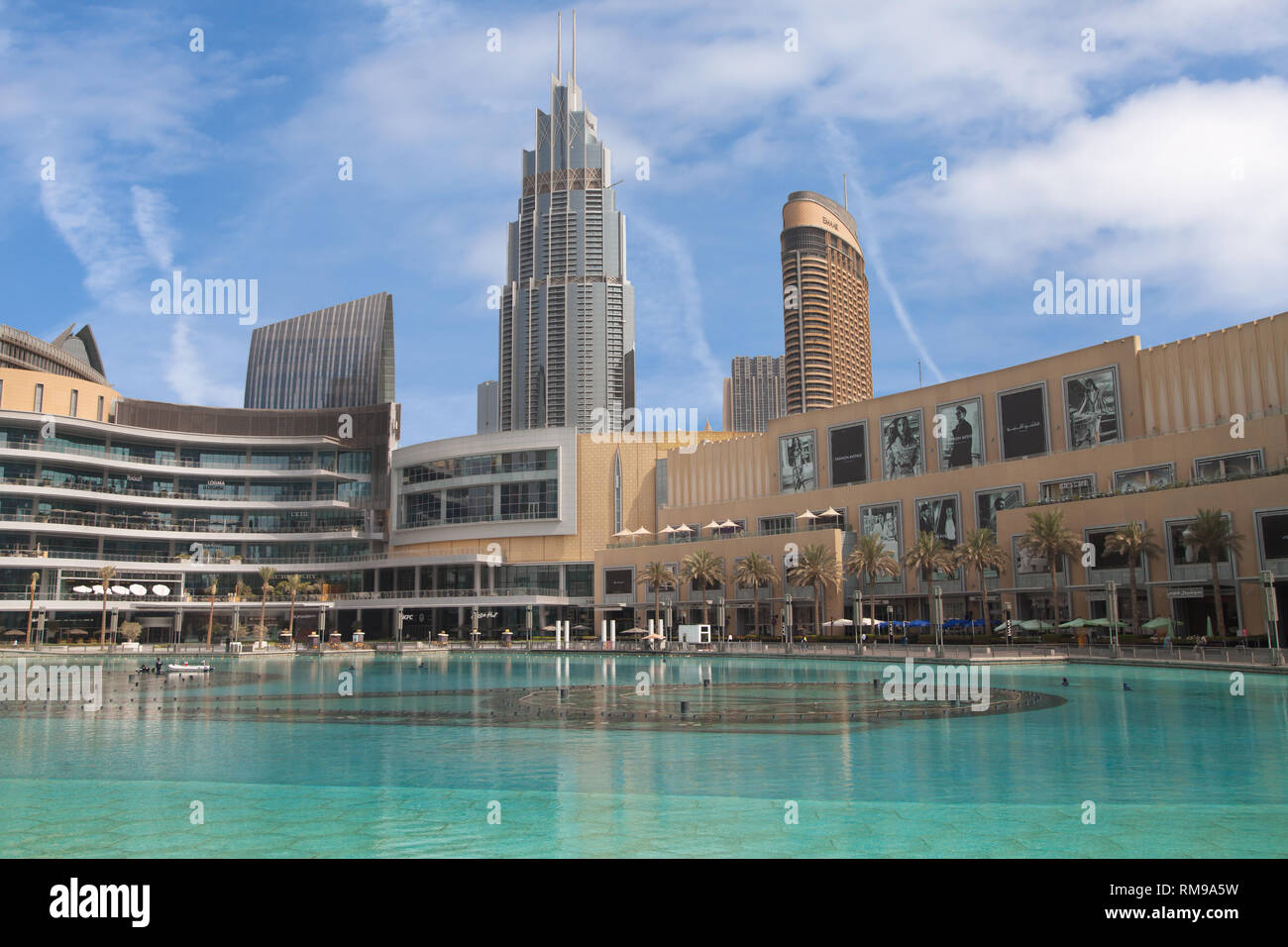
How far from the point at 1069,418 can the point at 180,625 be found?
89183 millimetres

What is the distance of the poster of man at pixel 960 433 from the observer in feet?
260

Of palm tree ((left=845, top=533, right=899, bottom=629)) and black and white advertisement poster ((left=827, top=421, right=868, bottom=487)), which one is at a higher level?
black and white advertisement poster ((left=827, top=421, right=868, bottom=487))

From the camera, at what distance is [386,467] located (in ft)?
389

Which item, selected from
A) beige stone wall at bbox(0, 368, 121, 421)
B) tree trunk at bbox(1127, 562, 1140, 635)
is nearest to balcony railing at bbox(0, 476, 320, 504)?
beige stone wall at bbox(0, 368, 121, 421)

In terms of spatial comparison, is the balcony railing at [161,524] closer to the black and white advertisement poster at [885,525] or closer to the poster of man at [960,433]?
the black and white advertisement poster at [885,525]

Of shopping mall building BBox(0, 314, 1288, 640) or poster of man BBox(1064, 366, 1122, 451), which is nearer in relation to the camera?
shopping mall building BBox(0, 314, 1288, 640)

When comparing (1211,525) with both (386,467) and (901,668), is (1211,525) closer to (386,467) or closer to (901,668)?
(901,668)

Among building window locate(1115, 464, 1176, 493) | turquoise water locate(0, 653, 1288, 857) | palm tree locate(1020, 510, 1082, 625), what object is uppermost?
building window locate(1115, 464, 1176, 493)

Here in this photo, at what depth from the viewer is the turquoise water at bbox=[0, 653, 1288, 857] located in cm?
1380

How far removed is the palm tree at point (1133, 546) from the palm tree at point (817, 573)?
23.2 metres

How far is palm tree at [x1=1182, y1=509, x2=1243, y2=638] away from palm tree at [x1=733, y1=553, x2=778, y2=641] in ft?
115

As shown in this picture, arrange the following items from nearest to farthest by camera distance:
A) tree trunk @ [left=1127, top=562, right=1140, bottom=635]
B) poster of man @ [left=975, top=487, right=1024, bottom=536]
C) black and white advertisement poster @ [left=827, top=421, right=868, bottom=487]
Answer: tree trunk @ [left=1127, top=562, right=1140, bottom=635] < poster of man @ [left=975, top=487, right=1024, bottom=536] < black and white advertisement poster @ [left=827, top=421, right=868, bottom=487]

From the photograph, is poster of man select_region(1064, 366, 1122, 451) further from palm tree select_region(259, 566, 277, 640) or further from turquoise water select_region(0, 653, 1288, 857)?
palm tree select_region(259, 566, 277, 640)
